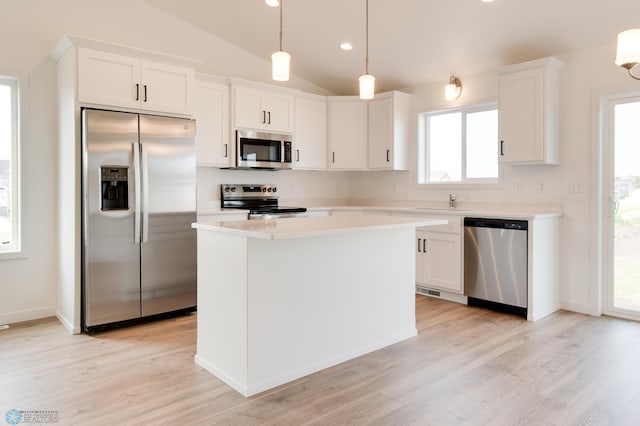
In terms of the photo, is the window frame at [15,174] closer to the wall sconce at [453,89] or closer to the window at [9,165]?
the window at [9,165]

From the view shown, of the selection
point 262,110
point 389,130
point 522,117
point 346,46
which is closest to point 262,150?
point 262,110

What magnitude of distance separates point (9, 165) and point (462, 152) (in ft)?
14.7

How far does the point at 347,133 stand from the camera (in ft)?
18.0

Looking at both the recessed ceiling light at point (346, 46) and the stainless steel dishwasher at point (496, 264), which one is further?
the recessed ceiling light at point (346, 46)

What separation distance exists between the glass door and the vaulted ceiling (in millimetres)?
689

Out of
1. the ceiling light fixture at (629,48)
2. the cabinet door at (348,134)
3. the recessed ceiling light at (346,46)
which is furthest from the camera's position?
the cabinet door at (348,134)

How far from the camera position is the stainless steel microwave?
4.67 m

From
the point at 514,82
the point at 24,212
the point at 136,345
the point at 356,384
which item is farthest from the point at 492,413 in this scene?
the point at 24,212

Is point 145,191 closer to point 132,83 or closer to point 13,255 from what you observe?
point 132,83

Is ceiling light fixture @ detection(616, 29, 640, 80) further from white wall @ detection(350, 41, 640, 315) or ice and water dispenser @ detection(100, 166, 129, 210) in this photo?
ice and water dispenser @ detection(100, 166, 129, 210)

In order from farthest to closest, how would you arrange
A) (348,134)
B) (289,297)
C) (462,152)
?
(348,134)
(462,152)
(289,297)

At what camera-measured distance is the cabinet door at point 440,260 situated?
14.1 feet

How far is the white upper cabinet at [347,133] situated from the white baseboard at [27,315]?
3387 millimetres

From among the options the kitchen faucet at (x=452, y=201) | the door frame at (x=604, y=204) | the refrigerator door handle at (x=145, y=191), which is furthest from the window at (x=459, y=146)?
the refrigerator door handle at (x=145, y=191)
